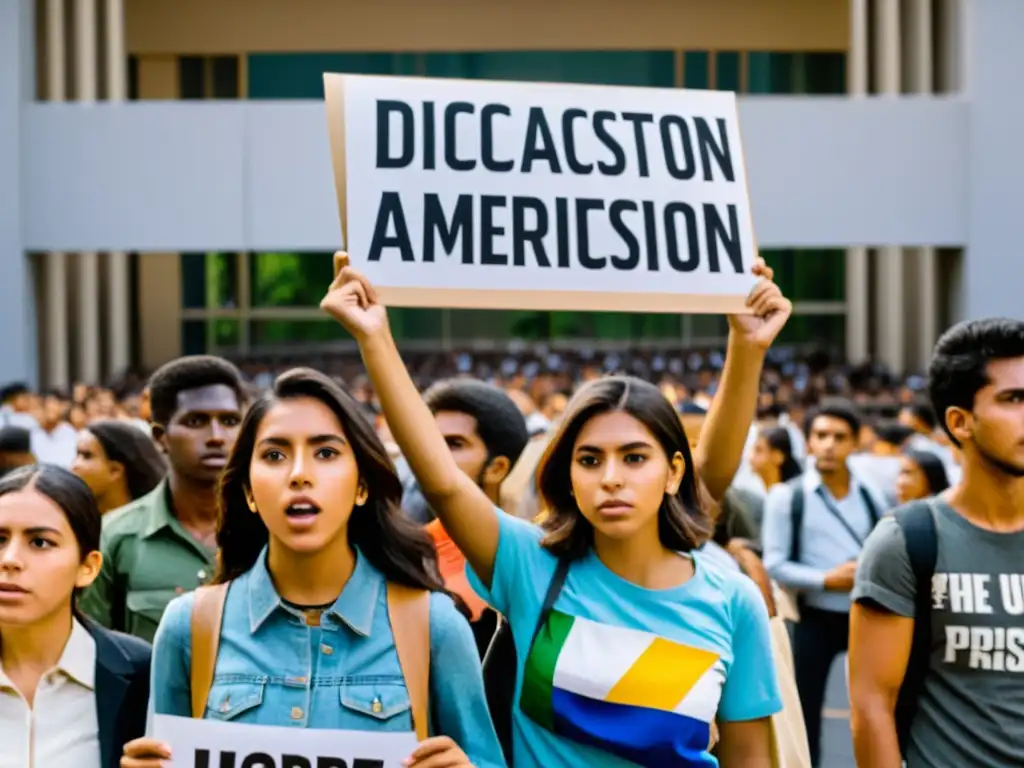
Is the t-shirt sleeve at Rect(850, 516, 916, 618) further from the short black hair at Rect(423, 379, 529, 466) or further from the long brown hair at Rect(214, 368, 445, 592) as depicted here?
the short black hair at Rect(423, 379, 529, 466)

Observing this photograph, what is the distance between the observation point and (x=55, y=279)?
23219 millimetres

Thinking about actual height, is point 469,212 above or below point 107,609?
above

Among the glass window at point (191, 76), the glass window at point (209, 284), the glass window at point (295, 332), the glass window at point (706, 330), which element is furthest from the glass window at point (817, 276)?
the glass window at point (191, 76)

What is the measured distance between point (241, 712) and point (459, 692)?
1.23 ft

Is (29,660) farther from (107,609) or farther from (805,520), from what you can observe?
(805,520)

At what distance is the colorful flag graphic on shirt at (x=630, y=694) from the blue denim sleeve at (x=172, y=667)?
24.4 inches

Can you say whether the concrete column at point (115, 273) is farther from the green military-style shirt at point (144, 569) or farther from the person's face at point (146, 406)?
the green military-style shirt at point (144, 569)

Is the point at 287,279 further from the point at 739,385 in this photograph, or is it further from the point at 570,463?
the point at 570,463

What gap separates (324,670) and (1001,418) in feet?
5.11

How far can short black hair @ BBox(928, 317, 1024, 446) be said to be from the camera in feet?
11.7

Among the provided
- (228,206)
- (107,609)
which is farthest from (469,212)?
(228,206)

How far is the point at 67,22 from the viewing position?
25297 millimetres

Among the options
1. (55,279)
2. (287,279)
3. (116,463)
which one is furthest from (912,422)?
(287,279)

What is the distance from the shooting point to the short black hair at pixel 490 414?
461 cm
